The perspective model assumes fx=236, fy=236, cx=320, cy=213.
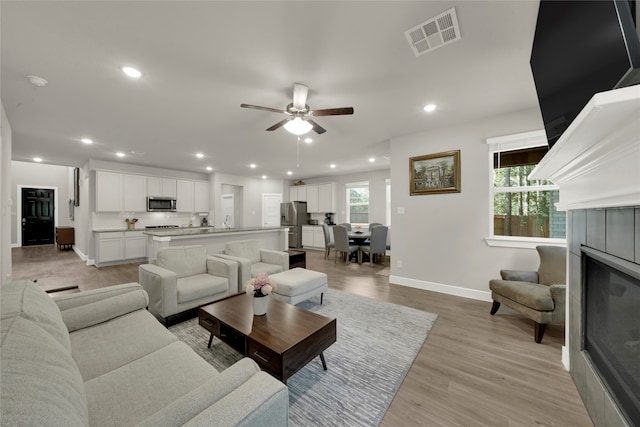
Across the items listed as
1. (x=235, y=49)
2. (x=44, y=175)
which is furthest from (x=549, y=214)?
(x=44, y=175)

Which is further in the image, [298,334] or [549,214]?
[549,214]

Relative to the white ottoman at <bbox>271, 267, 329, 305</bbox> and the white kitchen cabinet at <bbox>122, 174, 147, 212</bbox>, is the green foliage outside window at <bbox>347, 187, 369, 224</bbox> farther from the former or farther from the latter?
the white kitchen cabinet at <bbox>122, 174, 147, 212</bbox>

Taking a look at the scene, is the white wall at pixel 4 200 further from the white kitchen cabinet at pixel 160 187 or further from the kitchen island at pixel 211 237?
the white kitchen cabinet at pixel 160 187

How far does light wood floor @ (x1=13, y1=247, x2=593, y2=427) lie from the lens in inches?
57.9

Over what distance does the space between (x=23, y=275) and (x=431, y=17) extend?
24.8ft

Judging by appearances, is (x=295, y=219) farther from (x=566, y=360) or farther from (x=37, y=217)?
(x=37, y=217)

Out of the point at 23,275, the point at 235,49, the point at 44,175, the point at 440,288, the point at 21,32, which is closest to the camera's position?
the point at 21,32

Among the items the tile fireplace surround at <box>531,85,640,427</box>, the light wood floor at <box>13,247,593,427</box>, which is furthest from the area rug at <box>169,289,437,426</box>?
the tile fireplace surround at <box>531,85,640,427</box>

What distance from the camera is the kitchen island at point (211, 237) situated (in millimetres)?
3582

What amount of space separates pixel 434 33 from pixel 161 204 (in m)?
7.10

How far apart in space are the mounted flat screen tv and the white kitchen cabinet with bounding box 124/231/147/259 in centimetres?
750

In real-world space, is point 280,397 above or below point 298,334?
above

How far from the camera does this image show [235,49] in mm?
1900

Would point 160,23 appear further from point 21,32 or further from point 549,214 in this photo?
point 549,214
